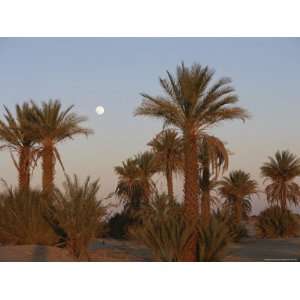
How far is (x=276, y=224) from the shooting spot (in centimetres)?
2666

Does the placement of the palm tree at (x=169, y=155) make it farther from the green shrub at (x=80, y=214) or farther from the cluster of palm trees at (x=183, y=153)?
the green shrub at (x=80, y=214)

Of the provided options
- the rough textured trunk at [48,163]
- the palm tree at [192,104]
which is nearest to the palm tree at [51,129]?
the rough textured trunk at [48,163]

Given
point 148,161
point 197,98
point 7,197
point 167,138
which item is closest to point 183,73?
point 197,98

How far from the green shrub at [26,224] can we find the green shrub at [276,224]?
1453 cm

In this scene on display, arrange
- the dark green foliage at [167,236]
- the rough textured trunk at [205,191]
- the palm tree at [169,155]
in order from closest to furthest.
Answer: the dark green foliage at [167,236]
the rough textured trunk at [205,191]
the palm tree at [169,155]

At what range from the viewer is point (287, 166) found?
29.6 metres

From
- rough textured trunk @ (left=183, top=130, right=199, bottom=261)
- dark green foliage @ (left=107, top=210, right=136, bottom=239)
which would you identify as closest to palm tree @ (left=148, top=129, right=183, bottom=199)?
dark green foliage @ (left=107, top=210, right=136, bottom=239)

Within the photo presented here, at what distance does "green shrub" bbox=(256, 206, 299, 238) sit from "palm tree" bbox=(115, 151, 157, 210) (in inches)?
254

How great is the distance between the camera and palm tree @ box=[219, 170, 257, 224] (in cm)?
3058

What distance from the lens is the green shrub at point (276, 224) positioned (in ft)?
87.1

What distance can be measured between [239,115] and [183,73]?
224 centimetres

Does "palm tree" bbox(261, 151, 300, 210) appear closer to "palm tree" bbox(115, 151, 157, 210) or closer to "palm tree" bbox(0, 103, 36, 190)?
"palm tree" bbox(115, 151, 157, 210)

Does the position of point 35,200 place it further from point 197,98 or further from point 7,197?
point 197,98

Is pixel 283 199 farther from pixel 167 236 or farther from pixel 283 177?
pixel 167 236
